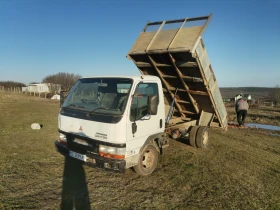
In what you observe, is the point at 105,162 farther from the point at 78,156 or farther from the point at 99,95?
the point at 99,95

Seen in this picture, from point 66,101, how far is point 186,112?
470 cm

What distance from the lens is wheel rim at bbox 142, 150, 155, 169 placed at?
17.0 ft

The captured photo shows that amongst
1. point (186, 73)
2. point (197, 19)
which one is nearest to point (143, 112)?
point (186, 73)

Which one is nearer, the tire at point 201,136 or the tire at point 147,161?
the tire at point 147,161

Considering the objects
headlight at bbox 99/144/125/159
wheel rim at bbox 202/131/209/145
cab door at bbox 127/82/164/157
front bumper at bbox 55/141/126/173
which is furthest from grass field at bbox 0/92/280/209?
cab door at bbox 127/82/164/157

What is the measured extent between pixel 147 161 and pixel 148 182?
473mm

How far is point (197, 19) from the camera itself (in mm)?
6113

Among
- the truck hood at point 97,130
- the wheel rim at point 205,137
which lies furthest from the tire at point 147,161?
the wheel rim at point 205,137

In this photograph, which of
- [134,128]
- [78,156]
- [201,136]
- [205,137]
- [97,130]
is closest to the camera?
[97,130]

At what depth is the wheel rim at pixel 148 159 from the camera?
5.18 m

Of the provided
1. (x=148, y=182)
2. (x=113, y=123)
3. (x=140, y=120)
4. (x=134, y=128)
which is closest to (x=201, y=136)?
(x=148, y=182)

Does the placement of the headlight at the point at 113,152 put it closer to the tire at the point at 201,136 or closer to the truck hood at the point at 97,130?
the truck hood at the point at 97,130

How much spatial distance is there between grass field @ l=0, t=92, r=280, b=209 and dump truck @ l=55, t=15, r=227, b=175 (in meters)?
0.55

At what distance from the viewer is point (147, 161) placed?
5.24 m
